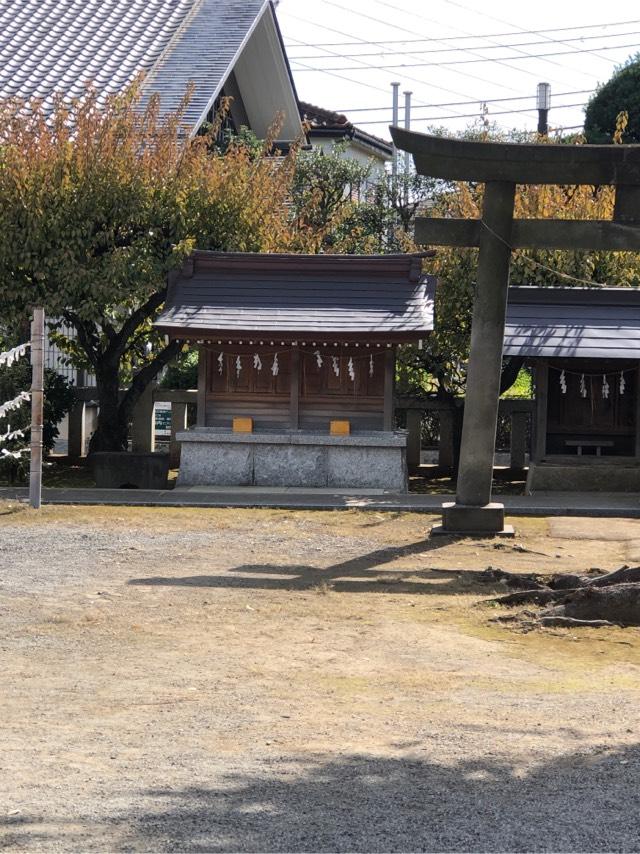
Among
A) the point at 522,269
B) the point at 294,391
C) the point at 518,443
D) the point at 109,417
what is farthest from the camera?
the point at 518,443

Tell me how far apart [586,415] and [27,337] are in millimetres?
10638

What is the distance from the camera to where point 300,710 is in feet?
23.1

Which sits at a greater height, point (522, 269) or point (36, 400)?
point (522, 269)

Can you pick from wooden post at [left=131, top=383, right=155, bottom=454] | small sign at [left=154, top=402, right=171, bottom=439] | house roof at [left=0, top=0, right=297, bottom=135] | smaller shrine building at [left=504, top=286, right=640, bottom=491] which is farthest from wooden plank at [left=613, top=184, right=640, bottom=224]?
small sign at [left=154, top=402, right=171, bottom=439]

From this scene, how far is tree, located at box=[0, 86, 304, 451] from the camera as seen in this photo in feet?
67.4

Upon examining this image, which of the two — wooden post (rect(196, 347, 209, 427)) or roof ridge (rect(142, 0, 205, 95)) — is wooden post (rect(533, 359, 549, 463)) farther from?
roof ridge (rect(142, 0, 205, 95))

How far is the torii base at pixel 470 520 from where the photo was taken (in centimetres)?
1488

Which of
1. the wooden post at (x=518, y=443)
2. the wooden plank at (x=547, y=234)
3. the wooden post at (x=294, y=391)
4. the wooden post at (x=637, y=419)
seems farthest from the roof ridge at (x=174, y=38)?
the wooden plank at (x=547, y=234)

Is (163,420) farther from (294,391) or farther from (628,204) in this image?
(628,204)

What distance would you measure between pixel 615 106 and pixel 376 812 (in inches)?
1481

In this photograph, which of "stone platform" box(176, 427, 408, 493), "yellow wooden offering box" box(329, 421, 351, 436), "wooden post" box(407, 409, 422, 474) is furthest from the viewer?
"wooden post" box(407, 409, 422, 474)

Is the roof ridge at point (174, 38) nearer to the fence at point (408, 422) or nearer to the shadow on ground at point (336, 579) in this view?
the fence at point (408, 422)

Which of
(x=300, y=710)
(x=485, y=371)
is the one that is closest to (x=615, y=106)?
(x=485, y=371)

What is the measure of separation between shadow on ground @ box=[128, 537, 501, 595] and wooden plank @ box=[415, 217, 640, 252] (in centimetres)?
436
